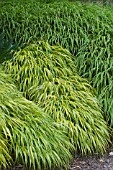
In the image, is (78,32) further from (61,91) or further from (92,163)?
(92,163)

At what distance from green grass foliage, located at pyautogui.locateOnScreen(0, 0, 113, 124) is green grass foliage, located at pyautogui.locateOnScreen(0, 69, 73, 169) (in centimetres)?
92

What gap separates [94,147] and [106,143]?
204mm

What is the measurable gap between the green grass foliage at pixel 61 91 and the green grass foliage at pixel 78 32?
0.15 m

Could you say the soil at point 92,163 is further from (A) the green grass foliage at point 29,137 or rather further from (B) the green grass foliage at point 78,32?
(B) the green grass foliage at point 78,32

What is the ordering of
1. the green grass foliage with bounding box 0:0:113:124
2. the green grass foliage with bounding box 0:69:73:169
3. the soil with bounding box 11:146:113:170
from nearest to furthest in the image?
1. the green grass foliage with bounding box 0:69:73:169
2. the soil with bounding box 11:146:113:170
3. the green grass foliage with bounding box 0:0:113:124

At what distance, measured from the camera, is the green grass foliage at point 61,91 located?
3.77 metres

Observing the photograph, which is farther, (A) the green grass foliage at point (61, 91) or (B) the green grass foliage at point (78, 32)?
(B) the green grass foliage at point (78, 32)

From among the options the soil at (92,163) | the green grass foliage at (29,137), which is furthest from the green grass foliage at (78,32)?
the green grass foliage at (29,137)

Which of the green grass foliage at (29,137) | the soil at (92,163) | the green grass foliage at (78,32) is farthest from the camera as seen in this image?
the green grass foliage at (78,32)

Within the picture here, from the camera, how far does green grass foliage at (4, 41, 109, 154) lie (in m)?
3.77

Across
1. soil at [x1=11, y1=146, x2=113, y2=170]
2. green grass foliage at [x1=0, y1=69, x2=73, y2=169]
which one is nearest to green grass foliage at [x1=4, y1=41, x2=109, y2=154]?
soil at [x1=11, y1=146, x2=113, y2=170]

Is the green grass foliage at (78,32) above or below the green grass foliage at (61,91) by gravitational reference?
above

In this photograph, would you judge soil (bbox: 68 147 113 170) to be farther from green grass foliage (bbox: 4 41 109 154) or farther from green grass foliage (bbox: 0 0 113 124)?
green grass foliage (bbox: 0 0 113 124)

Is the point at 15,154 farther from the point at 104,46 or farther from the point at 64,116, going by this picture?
the point at 104,46
